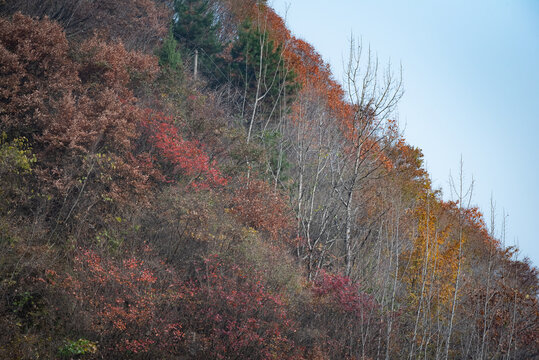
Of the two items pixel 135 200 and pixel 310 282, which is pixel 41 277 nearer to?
pixel 135 200

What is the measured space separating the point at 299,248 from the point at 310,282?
2.81m

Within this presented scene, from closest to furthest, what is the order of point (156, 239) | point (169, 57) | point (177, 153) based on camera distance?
point (156, 239), point (177, 153), point (169, 57)

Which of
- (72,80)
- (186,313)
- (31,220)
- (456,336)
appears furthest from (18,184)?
(456,336)

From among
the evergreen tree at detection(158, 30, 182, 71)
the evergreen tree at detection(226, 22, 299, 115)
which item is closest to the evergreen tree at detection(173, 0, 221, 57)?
the evergreen tree at detection(226, 22, 299, 115)

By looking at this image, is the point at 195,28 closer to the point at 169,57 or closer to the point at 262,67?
the point at 262,67

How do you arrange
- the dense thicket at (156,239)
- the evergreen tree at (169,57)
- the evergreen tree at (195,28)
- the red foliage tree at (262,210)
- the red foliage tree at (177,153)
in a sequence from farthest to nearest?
1. the evergreen tree at (195,28)
2. the evergreen tree at (169,57)
3. the red foliage tree at (262,210)
4. the red foliage tree at (177,153)
5. the dense thicket at (156,239)

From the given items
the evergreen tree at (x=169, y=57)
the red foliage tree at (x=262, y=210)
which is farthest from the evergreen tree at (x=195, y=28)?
the red foliage tree at (x=262, y=210)

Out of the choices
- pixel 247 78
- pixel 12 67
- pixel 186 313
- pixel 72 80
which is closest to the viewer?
pixel 186 313

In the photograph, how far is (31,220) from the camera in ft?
35.0

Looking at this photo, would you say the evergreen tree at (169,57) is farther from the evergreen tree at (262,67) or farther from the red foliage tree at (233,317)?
the red foliage tree at (233,317)

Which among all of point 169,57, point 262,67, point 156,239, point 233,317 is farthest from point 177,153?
point 262,67

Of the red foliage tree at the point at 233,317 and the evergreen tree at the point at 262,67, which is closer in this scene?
the red foliage tree at the point at 233,317

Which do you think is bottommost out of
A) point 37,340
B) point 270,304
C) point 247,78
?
point 37,340

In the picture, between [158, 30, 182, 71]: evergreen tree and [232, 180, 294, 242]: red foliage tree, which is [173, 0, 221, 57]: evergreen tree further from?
[232, 180, 294, 242]: red foliage tree
